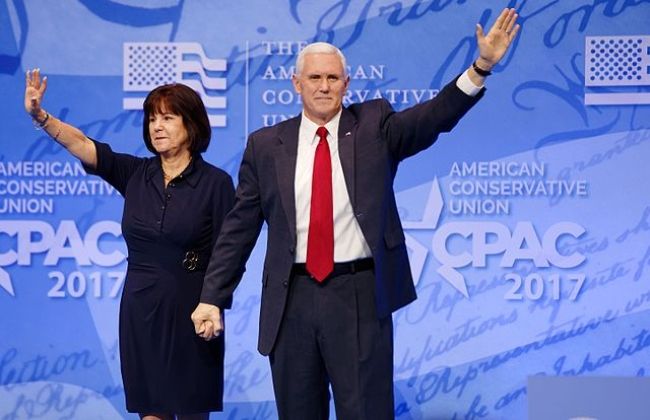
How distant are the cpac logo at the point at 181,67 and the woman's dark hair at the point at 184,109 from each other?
4.20 feet

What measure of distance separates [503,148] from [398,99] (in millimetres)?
516

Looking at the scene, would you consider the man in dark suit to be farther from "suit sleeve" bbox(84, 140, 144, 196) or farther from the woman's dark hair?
"suit sleeve" bbox(84, 140, 144, 196)

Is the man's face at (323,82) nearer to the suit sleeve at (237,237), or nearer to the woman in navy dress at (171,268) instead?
the suit sleeve at (237,237)

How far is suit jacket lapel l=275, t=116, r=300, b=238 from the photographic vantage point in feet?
9.67

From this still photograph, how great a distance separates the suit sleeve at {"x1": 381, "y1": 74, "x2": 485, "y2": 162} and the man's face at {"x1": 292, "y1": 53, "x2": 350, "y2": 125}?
15 centimetres

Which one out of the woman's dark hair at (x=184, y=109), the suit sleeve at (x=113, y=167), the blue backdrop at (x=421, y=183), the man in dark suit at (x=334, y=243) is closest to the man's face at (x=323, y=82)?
the man in dark suit at (x=334, y=243)

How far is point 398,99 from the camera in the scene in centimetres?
479

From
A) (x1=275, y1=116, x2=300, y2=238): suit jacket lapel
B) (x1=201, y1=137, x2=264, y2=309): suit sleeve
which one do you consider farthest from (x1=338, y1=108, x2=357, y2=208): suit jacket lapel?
(x1=201, y1=137, x2=264, y2=309): suit sleeve

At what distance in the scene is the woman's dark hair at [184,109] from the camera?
138 inches

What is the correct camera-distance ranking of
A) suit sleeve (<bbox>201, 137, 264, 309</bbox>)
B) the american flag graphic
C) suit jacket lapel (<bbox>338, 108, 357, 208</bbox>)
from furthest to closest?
the american flag graphic
suit sleeve (<bbox>201, 137, 264, 309</bbox>)
suit jacket lapel (<bbox>338, 108, 357, 208</bbox>)

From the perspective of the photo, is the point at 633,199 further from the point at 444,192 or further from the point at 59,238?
the point at 59,238

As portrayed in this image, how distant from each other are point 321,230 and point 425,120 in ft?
1.35

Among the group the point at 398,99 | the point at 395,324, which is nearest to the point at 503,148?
the point at 398,99

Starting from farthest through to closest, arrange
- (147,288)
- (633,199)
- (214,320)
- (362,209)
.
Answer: (633,199)
(147,288)
(214,320)
(362,209)
